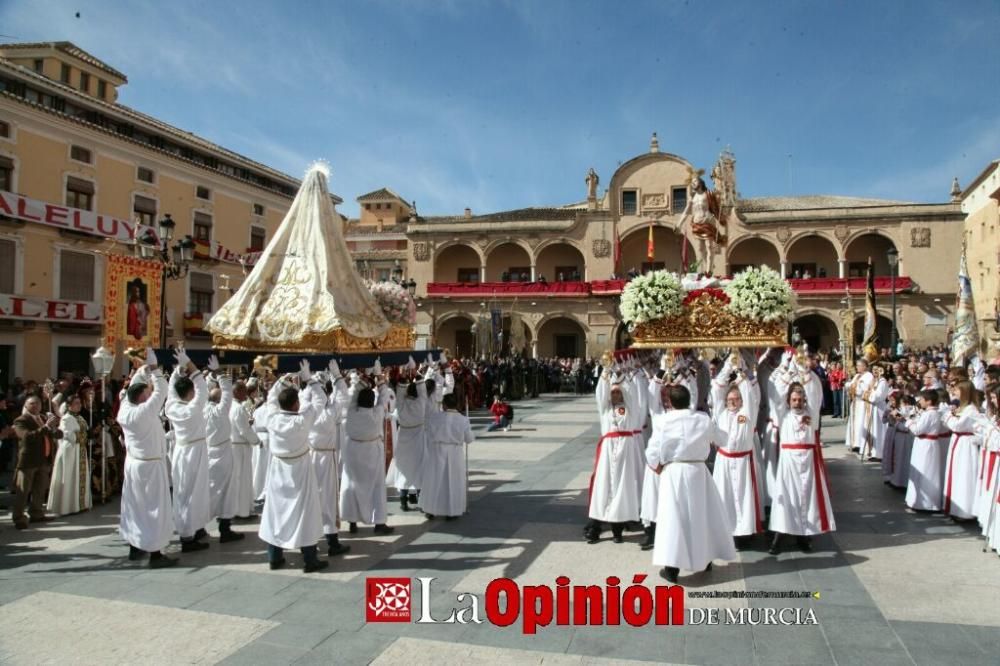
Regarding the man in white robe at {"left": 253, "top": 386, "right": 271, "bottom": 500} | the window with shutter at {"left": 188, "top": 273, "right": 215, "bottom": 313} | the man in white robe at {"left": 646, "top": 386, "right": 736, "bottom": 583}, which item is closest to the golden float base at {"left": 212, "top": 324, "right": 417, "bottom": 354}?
the man in white robe at {"left": 253, "top": 386, "right": 271, "bottom": 500}

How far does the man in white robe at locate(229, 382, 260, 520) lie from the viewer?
8.26 metres

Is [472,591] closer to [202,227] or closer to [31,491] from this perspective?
[31,491]

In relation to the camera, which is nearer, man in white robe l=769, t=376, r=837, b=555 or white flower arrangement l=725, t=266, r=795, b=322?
man in white robe l=769, t=376, r=837, b=555

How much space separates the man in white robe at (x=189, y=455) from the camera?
727 centimetres

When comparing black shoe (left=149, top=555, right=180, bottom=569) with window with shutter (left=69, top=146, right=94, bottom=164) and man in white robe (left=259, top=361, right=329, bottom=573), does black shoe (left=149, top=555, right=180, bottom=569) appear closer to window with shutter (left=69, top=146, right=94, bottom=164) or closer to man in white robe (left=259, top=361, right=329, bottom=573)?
man in white robe (left=259, top=361, right=329, bottom=573)

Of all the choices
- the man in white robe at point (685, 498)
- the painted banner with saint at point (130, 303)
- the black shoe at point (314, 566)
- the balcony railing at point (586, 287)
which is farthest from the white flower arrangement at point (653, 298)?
the balcony railing at point (586, 287)

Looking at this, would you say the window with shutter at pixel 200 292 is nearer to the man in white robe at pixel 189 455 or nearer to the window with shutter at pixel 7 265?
the window with shutter at pixel 7 265

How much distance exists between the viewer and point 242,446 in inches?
341

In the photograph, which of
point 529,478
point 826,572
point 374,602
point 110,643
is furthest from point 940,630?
point 529,478

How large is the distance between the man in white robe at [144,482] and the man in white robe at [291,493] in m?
1.07

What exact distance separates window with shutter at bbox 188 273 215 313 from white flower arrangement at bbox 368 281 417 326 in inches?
876

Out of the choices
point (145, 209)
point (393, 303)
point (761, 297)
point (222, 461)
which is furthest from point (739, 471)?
point (145, 209)

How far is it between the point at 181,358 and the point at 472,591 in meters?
3.92

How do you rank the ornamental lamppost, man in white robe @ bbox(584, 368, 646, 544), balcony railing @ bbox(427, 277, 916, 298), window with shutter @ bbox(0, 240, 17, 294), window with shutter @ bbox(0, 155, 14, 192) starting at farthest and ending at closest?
1. balcony railing @ bbox(427, 277, 916, 298)
2. window with shutter @ bbox(0, 155, 14, 192)
3. window with shutter @ bbox(0, 240, 17, 294)
4. the ornamental lamppost
5. man in white robe @ bbox(584, 368, 646, 544)
